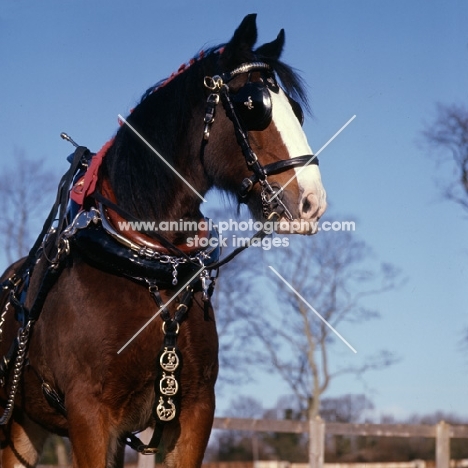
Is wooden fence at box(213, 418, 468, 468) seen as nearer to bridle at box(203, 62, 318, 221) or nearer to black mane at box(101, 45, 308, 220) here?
black mane at box(101, 45, 308, 220)

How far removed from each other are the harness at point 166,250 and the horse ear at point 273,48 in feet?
0.62

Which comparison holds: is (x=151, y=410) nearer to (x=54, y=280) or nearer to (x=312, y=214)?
(x=54, y=280)

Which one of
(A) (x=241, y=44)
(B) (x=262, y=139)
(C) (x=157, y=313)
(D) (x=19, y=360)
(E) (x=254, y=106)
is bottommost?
(D) (x=19, y=360)

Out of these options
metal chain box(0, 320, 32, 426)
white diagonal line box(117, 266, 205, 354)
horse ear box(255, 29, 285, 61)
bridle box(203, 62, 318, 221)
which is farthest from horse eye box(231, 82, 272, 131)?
metal chain box(0, 320, 32, 426)

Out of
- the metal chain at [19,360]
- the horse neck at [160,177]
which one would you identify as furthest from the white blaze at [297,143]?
the metal chain at [19,360]

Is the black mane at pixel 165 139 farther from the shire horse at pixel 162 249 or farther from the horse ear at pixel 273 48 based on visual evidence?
the horse ear at pixel 273 48

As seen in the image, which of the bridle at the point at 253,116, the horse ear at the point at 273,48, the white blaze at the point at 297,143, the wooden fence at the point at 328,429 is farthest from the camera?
the wooden fence at the point at 328,429

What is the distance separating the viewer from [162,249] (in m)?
3.72

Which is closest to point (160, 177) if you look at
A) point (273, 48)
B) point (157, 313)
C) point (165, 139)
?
point (165, 139)

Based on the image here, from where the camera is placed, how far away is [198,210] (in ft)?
12.5

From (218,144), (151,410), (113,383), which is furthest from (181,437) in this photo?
(218,144)

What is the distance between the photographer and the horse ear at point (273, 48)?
389cm

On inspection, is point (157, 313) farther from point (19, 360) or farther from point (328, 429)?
point (328, 429)

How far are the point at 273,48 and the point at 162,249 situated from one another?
118cm
